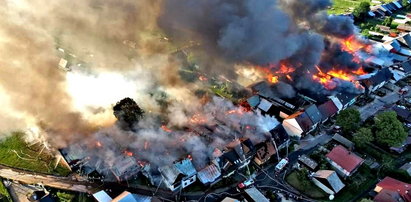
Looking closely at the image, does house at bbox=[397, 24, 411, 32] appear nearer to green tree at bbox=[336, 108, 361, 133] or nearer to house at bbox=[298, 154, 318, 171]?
green tree at bbox=[336, 108, 361, 133]

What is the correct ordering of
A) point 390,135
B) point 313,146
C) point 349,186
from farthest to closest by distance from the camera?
point 313,146 < point 390,135 < point 349,186

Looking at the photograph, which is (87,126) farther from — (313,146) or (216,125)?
(313,146)

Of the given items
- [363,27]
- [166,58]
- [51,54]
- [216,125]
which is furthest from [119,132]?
[363,27]

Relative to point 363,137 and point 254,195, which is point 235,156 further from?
point 363,137

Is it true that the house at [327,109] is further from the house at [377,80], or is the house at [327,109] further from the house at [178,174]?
the house at [178,174]

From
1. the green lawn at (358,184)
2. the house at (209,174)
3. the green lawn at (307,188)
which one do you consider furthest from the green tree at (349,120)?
the house at (209,174)
